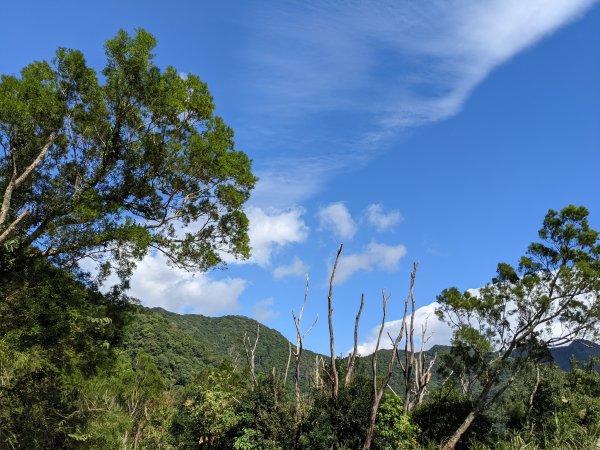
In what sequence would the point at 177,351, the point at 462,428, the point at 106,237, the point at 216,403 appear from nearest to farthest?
the point at 106,237
the point at 462,428
the point at 216,403
the point at 177,351

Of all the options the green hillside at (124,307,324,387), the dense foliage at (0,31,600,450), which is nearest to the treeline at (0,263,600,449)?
the dense foliage at (0,31,600,450)

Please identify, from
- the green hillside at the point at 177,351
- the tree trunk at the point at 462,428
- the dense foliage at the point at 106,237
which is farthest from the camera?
the green hillside at the point at 177,351

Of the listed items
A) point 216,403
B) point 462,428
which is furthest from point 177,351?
point 462,428

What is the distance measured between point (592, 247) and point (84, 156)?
60.0 feet

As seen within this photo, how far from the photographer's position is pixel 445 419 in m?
19.1

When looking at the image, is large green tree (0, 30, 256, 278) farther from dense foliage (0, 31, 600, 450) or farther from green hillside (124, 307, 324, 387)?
green hillside (124, 307, 324, 387)

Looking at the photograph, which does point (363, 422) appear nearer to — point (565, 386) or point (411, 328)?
point (411, 328)

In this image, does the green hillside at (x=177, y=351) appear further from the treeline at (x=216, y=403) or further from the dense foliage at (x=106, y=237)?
the dense foliage at (x=106, y=237)

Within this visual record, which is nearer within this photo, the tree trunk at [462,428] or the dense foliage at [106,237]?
the dense foliage at [106,237]

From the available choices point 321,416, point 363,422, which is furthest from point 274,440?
point 363,422

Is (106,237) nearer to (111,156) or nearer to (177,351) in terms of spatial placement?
(111,156)

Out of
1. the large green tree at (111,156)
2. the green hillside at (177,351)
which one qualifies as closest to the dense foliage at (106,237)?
the large green tree at (111,156)

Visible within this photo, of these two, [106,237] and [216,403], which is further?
[216,403]

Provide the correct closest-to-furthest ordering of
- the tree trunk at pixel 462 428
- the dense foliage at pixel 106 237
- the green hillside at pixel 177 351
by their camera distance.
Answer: the dense foliage at pixel 106 237 < the tree trunk at pixel 462 428 < the green hillside at pixel 177 351
